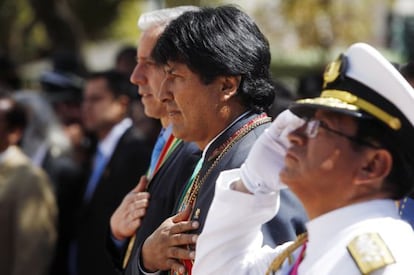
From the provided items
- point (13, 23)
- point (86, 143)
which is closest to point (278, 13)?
point (13, 23)

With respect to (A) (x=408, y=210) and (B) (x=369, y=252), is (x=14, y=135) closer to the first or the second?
(A) (x=408, y=210)

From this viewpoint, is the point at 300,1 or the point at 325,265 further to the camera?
the point at 300,1

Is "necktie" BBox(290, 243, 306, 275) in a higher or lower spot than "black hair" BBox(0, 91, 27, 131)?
higher

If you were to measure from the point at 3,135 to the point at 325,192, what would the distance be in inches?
157

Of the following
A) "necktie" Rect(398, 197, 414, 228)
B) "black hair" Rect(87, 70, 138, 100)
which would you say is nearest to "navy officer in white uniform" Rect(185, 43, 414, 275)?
"necktie" Rect(398, 197, 414, 228)

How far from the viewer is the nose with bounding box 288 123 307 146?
2.47 m

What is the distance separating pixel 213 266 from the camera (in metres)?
2.71

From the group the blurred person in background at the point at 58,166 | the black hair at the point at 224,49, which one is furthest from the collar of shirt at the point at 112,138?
the black hair at the point at 224,49

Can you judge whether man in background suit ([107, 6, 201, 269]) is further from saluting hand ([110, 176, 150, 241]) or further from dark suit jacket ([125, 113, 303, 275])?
dark suit jacket ([125, 113, 303, 275])

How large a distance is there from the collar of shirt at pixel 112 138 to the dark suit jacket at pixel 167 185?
2626mm

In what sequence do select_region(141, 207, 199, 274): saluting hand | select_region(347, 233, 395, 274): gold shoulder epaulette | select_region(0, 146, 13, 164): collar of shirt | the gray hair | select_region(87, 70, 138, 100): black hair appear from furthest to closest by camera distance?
1. select_region(87, 70, 138, 100): black hair
2. select_region(0, 146, 13, 164): collar of shirt
3. the gray hair
4. select_region(141, 207, 199, 274): saluting hand
5. select_region(347, 233, 395, 274): gold shoulder epaulette

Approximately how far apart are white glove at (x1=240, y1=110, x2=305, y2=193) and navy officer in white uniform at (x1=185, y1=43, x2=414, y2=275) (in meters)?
0.08

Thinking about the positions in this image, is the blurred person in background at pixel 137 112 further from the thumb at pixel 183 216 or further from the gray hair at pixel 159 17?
the thumb at pixel 183 216

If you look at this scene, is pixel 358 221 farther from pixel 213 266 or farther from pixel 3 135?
pixel 3 135
